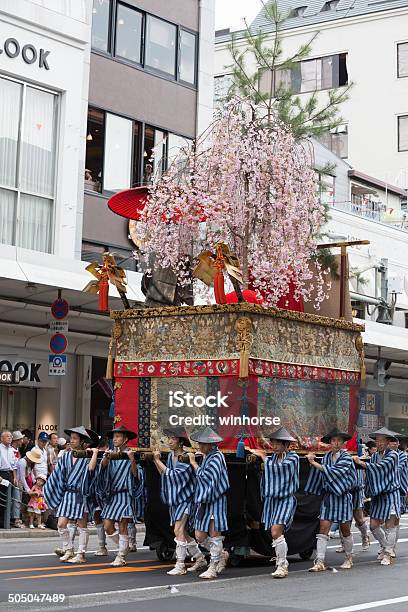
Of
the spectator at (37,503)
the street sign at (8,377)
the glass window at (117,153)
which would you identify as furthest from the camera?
the glass window at (117,153)

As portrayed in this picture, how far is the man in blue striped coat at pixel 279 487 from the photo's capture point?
13.0 metres

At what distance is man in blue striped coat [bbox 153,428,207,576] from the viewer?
518 inches

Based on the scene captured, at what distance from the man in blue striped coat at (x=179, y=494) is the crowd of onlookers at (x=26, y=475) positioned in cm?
636

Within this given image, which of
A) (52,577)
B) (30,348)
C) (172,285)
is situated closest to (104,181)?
(30,348)

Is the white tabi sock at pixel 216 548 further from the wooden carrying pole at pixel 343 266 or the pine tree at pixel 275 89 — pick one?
the pine tree at pixel 275 89

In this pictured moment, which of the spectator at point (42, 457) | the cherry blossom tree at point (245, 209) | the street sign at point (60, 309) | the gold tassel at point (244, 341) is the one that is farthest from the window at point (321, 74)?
the gold tassel at point (244, 341)

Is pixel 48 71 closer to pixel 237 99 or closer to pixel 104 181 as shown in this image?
pixel 104 181

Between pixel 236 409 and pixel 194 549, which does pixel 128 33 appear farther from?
pixel 194 549

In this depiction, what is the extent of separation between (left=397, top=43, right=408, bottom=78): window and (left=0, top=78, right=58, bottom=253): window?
2560cm

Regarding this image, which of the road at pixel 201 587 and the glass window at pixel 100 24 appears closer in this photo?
the road at pixel 201 587

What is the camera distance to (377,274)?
36.7 m

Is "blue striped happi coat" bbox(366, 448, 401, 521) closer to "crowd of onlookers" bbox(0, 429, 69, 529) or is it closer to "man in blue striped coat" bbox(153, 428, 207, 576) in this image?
"man in blue striped coat" bbox(153, 428, 207, 576)

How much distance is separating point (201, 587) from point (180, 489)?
153 cm

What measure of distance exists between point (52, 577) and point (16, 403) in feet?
44.6
